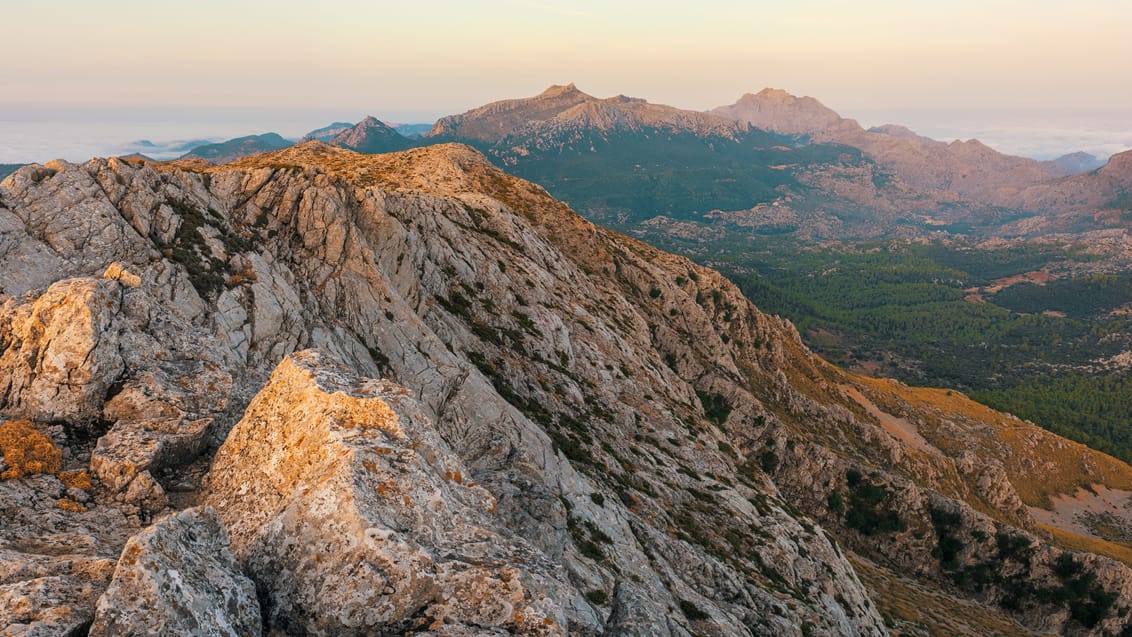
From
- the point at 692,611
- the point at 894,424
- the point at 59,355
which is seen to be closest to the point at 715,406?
the point at 692,611

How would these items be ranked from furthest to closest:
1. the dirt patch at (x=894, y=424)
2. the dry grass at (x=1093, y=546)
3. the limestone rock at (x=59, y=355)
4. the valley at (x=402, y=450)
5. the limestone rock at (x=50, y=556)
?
1. the dirt patch at (x=894, y=424)
2. the dry grass at (x=1093, y=546)
3. the limestone rock at (x=59, y=355)
4. the valley at (x=402, y=450)
5. the limestone rock at (x=50, y=556)

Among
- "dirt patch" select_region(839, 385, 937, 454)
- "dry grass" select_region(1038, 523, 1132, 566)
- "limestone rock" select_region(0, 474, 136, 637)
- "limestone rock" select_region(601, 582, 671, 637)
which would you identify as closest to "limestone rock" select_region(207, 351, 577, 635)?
"limestone rock" select_region(0, 474, 136, 637)

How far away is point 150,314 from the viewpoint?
75.6 ft

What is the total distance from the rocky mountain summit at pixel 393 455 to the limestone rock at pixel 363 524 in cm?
7

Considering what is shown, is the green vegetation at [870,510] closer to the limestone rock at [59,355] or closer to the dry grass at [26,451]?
the limestone rock at [59,355]

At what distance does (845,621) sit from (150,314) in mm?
62444

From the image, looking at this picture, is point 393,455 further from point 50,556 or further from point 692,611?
point 692,611

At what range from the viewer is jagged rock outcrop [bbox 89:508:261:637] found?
1031cm

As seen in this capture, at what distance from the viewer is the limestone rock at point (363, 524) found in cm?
1336

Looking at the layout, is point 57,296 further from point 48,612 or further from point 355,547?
point 355,547

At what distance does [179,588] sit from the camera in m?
11.2

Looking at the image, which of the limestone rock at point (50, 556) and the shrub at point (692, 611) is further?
the shrub at point (692, 611)

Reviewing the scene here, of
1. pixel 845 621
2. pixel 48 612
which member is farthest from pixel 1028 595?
pixel 48 612

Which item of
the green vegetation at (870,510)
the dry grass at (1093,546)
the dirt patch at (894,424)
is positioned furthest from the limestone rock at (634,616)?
the dry grass at (1093,546)
